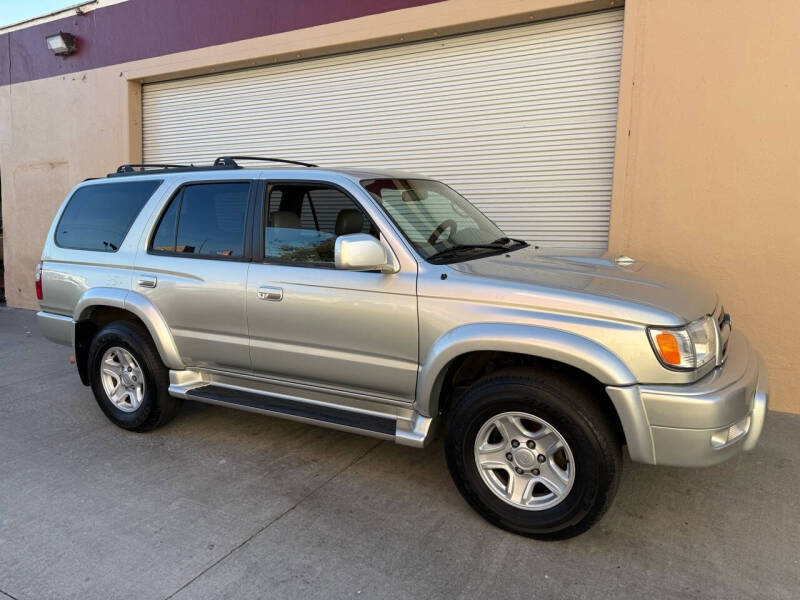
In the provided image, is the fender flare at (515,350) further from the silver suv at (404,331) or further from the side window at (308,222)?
the side window at (308,222)

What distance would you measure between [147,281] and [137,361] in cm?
61

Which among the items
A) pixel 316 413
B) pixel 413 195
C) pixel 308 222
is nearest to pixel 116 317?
pixel 308 222

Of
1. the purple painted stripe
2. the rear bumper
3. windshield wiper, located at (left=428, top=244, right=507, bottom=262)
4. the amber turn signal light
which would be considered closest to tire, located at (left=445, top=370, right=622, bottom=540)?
the amber turn signal light

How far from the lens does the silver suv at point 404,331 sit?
9.32 ft

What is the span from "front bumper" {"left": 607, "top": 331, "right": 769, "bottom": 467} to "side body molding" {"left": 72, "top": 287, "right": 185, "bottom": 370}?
295 cm

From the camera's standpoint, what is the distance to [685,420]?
8.89 feet

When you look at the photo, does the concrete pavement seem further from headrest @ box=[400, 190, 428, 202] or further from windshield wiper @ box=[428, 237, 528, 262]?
headrest @ box=[400, 190, 428, 202]

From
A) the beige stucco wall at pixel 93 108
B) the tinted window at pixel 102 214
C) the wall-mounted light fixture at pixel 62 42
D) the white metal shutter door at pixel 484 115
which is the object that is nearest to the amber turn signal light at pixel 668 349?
the white metal shutter door at pixel 484 115

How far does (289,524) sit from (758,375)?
267cm

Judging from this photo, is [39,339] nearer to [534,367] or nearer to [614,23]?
[534,367]

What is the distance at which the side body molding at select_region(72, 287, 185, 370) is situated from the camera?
419cm

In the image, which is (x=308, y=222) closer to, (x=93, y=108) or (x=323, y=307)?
(x=323, y=307)

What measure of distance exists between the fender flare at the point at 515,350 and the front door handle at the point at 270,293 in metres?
1.04

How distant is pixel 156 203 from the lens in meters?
4.39
